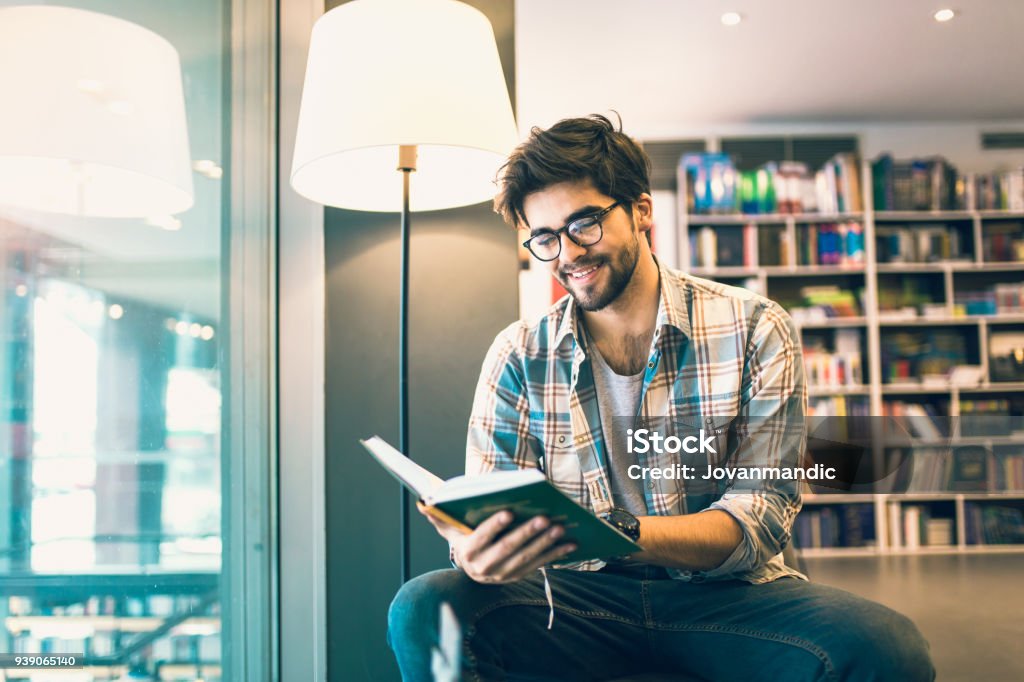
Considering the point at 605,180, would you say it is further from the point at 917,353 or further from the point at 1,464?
the point at 917,353

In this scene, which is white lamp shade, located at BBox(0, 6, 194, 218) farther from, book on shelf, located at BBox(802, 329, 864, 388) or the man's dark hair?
book on shelf, located at BBox(802, 329, 864, 388)

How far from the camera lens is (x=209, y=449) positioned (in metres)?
1.47

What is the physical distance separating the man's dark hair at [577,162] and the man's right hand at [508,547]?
738 millimetres

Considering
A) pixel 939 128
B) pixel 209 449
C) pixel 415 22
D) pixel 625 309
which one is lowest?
pixel 209 449

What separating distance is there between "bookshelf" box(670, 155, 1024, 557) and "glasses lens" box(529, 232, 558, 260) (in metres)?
3.48

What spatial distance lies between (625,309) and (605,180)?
0.86 feet

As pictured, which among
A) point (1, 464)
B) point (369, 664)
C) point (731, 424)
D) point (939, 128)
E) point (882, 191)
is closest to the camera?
point (1, 464)

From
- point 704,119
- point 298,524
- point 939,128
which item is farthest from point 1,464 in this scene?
point 939,128

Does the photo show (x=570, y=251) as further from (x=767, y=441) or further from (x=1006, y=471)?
(x=1006, y=471)

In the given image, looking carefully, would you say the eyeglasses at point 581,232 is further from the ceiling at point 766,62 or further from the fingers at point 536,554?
the ceiling at point 766,62

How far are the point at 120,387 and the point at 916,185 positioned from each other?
195 inches

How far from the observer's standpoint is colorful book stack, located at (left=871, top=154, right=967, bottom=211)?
471cm

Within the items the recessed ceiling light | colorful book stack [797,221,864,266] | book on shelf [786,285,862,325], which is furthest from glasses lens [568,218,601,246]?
colorful book stack [797,221,864,266]

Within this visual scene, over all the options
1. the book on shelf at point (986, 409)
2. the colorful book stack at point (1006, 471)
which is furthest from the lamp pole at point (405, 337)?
the book on shelf at point (986, 409)
